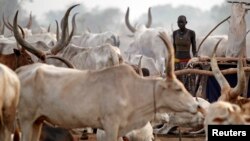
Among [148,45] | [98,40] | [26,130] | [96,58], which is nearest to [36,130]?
[26,130]

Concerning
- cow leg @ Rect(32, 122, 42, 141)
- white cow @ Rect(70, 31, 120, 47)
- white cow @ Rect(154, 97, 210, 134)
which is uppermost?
white cow @ Rect(70, 31, 120, 47)

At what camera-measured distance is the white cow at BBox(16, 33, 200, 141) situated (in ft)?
20.5

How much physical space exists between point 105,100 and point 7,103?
2.98 feet

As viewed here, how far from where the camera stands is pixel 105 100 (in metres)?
6.28

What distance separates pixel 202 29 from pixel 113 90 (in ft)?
65.4

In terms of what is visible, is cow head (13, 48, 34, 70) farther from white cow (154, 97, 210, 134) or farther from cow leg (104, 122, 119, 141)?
cow leg (104, 122, 119, 141)

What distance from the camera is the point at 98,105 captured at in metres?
6.29

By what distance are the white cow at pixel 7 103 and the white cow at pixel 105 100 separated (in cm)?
39

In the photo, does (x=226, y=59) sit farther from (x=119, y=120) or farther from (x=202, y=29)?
(x=202, y=29)

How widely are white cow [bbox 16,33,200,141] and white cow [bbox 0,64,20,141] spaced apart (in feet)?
1.27

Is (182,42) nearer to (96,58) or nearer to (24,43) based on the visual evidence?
(96,58)

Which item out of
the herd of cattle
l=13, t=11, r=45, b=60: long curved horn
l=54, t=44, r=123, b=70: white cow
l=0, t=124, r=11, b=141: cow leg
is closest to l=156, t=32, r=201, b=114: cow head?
the herd of cattle

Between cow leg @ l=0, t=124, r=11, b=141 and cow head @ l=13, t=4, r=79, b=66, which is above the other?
cow head @ l=13, t=4, r=79, b=66

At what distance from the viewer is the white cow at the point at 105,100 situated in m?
6.25
